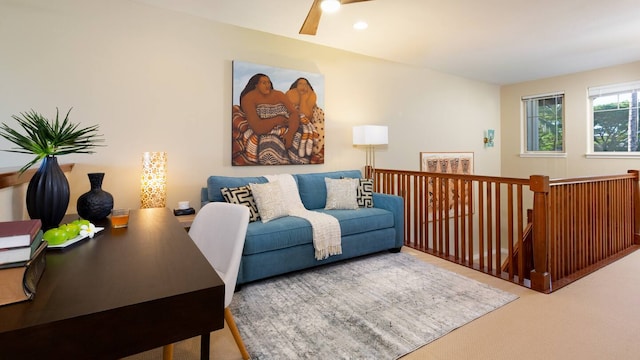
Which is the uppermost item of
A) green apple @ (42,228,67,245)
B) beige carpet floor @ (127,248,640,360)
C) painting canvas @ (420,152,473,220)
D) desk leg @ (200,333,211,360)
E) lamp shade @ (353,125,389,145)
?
lamp shade @ (353,125,389,145)

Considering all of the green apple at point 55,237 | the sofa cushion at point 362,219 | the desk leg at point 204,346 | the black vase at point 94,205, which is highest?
the black vase at point 94,205

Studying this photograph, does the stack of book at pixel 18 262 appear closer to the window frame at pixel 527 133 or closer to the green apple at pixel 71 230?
the green apple at pixel 71 230

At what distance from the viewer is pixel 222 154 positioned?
3.42 meters

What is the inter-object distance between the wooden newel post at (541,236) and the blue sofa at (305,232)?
1.28m

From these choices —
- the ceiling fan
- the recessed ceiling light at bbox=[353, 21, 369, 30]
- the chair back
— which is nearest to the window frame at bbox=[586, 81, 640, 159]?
the recessed ceiling light at bbox=[353, 21, 369, 30]

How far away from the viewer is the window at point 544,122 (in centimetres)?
537

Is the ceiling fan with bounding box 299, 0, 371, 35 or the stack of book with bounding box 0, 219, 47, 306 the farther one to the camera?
the ceiling fan with bounding box 299, 0, 371, 35

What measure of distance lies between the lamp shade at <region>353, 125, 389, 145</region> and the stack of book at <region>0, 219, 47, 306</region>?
11.4 feet

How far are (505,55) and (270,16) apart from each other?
10.8 feet

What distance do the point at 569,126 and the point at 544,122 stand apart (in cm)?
42

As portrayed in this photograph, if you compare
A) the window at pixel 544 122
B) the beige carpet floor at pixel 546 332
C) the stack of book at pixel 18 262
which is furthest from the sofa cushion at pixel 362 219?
the window at pixel 544 122

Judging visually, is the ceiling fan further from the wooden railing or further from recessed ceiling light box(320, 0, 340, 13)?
the wooden railing

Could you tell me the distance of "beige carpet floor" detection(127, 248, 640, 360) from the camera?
5.75 ft

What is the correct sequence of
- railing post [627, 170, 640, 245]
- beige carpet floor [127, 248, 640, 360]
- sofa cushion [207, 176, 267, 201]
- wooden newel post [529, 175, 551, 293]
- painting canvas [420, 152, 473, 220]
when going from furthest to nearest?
painting canvas [420, 152, 473, 220], railing post [627, 170, 640, 245], sofa cushion [207, 176, 267, 201], wooden newel post [529, 175, 551, 293], beige carpet floor [127, 248, 640, 360]
